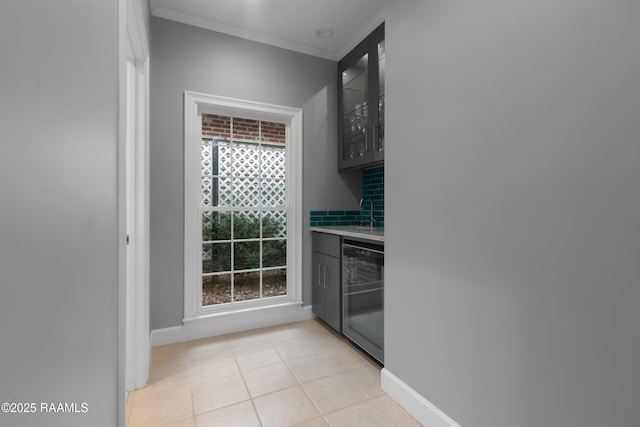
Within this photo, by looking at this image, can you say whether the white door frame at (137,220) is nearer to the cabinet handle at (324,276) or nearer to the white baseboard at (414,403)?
the cabinet handle at (324,276)

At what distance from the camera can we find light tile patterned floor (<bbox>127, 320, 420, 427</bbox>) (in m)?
1.54

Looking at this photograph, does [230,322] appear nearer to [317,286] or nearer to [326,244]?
[317,286]

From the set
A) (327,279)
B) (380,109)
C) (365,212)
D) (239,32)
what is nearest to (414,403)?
(327,279)

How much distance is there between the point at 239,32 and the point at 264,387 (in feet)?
9.68

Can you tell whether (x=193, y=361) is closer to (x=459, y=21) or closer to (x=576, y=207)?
(x=576, y=207)

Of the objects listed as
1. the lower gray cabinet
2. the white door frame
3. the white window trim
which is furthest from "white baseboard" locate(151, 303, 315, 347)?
the white door frame

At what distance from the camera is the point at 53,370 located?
0.46m

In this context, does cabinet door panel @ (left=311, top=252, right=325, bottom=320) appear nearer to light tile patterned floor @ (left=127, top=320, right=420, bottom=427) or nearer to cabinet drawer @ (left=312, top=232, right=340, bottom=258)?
cabinet drawer @ (left=312, top=232, right=340, bottom=258)

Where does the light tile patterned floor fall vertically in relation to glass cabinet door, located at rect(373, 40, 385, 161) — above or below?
below

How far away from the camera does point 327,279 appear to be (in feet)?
8.75

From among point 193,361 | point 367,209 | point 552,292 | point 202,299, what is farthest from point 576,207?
point 202,299

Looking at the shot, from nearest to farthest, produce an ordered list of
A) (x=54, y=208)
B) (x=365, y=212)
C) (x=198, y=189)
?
(x=54, y=208)
(x=198, y=189)
(x=365, y=212)

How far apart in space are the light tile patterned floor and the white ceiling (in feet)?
9.17

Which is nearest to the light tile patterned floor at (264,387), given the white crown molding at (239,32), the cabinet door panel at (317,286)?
the cabinet door panel at (317,286)
